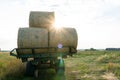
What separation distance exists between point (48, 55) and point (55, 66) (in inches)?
66.0

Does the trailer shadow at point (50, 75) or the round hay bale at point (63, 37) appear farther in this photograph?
the trailer shadow at point (50, 75)

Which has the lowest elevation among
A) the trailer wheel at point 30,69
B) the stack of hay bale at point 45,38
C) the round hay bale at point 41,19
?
the trailer wheel at point 30,69

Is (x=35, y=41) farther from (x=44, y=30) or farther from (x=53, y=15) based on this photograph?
(x=53, y=15)

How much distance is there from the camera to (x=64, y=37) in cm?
1338

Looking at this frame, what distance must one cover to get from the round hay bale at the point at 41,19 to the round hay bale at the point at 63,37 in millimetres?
1081

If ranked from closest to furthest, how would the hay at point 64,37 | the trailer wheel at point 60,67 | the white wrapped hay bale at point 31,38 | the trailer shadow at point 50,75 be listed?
the white wrapped hay bale at point 31,38 → the hay at point 64,37 → the trailer shadow at point 50,75 → the trailer wheel at point 60,67

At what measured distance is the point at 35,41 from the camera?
1299cm

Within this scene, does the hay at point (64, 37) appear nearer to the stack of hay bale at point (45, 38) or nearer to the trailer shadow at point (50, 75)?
the stack of hay bale at point (45, 38)

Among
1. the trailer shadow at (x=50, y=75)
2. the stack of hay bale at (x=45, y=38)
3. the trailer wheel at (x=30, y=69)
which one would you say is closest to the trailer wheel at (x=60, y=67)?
the trailer shadow at (x=50, y=75)

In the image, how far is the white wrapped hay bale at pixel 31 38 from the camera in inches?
510

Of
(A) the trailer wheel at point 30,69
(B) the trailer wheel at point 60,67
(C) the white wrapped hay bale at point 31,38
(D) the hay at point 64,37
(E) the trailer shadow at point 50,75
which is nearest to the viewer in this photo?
(C) the white wrapped hay bale at point 31,38

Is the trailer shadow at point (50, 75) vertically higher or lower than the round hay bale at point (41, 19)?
lower

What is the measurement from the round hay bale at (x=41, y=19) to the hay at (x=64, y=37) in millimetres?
1079

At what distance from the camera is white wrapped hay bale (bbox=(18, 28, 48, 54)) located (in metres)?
13.0
